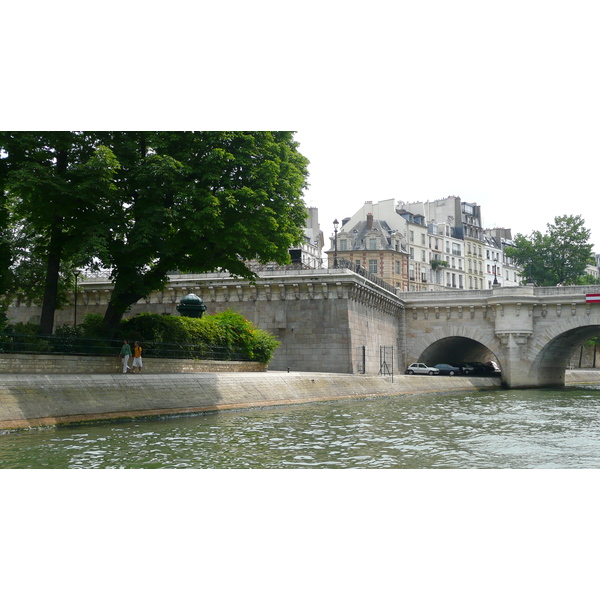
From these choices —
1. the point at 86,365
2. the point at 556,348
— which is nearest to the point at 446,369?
the point at 556,348

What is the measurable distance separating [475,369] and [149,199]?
141ft

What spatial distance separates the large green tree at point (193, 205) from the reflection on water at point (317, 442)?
5.95 m

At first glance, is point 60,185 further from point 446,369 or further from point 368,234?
point 368,234

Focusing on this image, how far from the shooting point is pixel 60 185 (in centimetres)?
2284

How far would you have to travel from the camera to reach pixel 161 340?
28.3 meters

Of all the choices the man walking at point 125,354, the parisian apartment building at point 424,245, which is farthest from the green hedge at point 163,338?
the parisian apartment building at point 424,245

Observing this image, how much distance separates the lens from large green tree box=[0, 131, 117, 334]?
22.5 m

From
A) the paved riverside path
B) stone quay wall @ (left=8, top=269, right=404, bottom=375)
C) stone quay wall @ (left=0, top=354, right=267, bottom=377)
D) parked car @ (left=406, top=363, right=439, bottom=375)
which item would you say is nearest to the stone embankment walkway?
the paved riverside path

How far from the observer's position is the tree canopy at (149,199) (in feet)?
75.8

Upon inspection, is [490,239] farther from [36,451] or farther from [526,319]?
[36,451]

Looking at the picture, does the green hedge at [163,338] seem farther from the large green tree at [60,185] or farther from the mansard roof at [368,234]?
the mansard roof at [368,234]

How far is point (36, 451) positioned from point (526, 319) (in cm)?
4460
